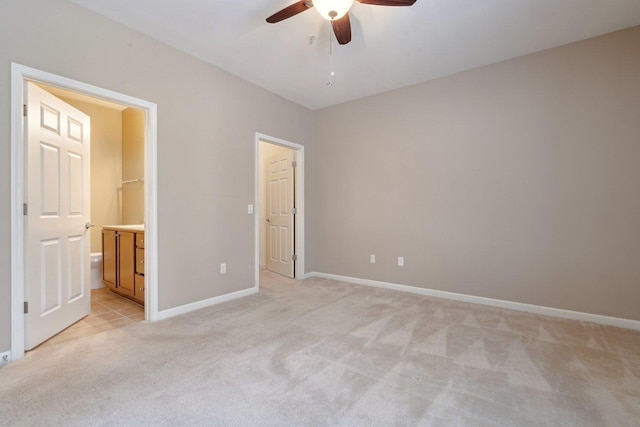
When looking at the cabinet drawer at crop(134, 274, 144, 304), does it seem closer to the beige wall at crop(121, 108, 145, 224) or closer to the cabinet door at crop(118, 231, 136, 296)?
the cabinet door at crop(118, 231, 136, 296)

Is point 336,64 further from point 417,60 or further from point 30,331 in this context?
point 30,331

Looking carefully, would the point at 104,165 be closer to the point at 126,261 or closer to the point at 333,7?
the point at 126,261

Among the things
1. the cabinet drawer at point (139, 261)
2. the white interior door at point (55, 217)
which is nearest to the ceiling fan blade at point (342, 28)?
the white interior door at point (55, 217)

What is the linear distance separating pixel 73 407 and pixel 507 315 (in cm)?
356

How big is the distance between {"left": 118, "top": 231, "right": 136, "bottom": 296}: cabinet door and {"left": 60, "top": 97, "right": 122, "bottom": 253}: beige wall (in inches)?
50.5

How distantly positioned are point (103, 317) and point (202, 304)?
36.2 inches

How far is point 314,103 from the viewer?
14.8ft

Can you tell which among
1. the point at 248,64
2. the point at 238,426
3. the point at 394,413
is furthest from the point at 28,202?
the point at 394,413

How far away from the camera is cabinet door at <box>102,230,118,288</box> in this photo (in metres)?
3.60

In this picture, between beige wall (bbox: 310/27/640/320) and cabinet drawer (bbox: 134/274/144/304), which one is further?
cabinet drawer (bbox: 134/274/144/304)

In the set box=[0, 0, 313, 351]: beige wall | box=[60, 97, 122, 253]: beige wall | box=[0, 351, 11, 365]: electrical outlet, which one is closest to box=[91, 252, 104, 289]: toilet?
box=[60, 97, 122, 253]: beige wall

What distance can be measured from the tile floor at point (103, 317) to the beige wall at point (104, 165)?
126cm

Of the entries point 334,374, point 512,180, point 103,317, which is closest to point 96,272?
point 103,317

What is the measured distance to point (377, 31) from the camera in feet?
8.78
